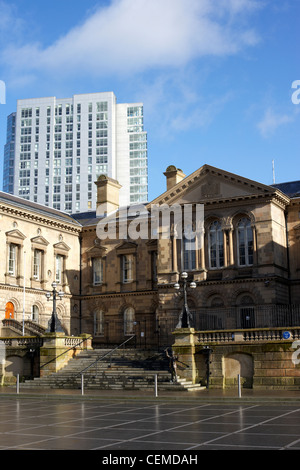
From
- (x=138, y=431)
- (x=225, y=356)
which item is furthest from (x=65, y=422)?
(x=225, y=356)

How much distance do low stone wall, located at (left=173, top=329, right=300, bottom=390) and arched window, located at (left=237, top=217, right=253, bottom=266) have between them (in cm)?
1369

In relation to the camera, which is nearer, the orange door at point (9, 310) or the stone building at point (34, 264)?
the orange door at point (9, 310)

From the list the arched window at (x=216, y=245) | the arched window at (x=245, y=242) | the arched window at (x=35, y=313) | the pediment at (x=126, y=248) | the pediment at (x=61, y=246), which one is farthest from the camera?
the pediment at (x=126, y=248)

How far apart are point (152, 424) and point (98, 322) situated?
37429 millimetres

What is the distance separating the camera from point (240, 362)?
104ft

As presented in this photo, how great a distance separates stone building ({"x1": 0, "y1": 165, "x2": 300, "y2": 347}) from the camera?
44312mm

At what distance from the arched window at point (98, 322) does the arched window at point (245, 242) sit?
48.6 ft

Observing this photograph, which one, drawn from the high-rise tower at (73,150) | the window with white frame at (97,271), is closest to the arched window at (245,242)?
the window with white frame at (97,271)

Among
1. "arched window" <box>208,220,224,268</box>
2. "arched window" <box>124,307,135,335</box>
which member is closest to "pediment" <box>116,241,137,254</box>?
"arched window" <box>124,307,135,335</box>

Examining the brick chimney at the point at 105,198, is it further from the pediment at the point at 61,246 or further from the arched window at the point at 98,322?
the arched window at the point at 98,322

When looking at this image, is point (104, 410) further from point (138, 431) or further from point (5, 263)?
point (5, 263)

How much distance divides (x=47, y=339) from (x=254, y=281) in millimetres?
15607

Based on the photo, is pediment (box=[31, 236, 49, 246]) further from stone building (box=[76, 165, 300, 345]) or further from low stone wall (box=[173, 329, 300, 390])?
low stone wall (box=[173, 329, 300, 390])

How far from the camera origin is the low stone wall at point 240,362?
29.8 meters
